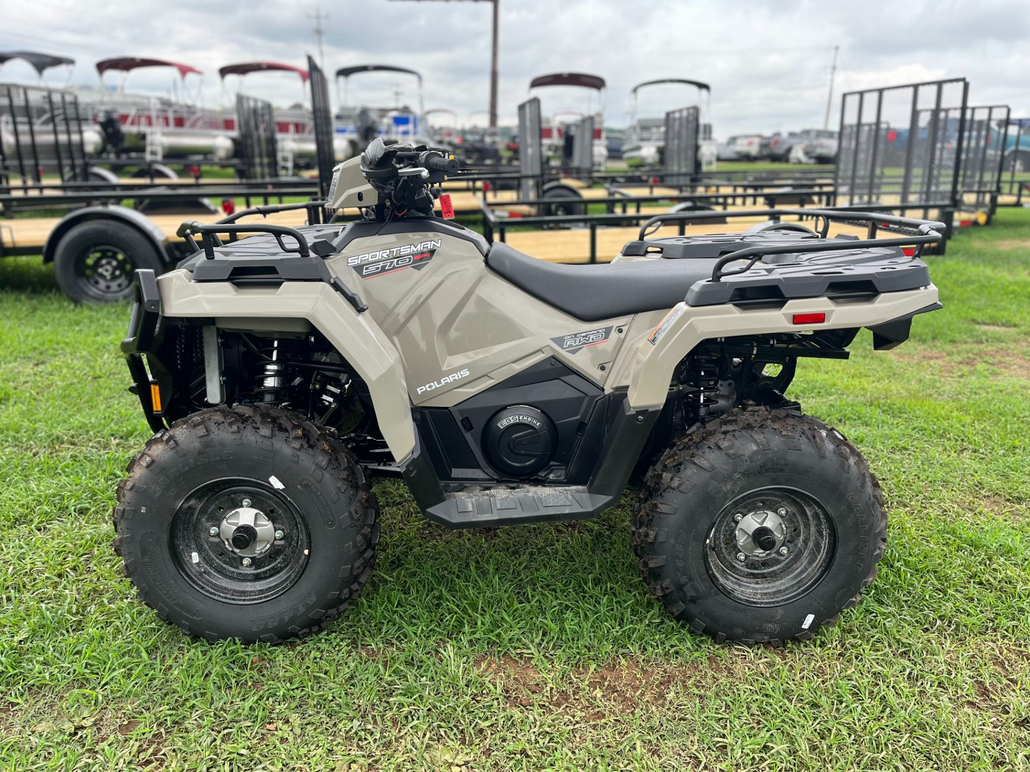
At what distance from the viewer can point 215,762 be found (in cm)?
212

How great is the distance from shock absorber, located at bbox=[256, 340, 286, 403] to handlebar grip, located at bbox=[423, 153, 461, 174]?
899 millimetres

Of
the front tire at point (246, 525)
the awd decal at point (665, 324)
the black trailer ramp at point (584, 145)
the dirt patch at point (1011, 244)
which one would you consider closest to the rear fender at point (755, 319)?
the awd decal at point (665, 324)

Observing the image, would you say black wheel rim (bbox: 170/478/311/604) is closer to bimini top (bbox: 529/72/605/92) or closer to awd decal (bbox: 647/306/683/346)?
awd decal (bbox: 647/306/683/346)

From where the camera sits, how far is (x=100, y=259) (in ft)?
23.5

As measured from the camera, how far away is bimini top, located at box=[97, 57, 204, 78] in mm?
23188

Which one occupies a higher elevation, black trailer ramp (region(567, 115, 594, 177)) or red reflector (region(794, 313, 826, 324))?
black trailer ramp (region(567, 115, 594, 177))

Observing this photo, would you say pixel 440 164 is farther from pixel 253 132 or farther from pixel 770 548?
pixel 253 132

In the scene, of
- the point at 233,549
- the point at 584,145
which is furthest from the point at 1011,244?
the point at 233,549

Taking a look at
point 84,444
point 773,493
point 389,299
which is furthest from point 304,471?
point 84,444

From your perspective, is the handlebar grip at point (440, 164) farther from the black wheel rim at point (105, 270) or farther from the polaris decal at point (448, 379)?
the black wheel rim at point (105, 270)

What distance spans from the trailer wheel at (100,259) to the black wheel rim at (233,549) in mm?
5113

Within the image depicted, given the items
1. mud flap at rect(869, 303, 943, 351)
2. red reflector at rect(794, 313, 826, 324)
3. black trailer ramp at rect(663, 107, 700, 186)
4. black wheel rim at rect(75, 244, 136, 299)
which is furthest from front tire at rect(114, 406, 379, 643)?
black trailer ramp at rect(663, 107, 700, 186)

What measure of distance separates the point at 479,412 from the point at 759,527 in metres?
1.05

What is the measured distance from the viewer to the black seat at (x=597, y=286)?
262 cm
